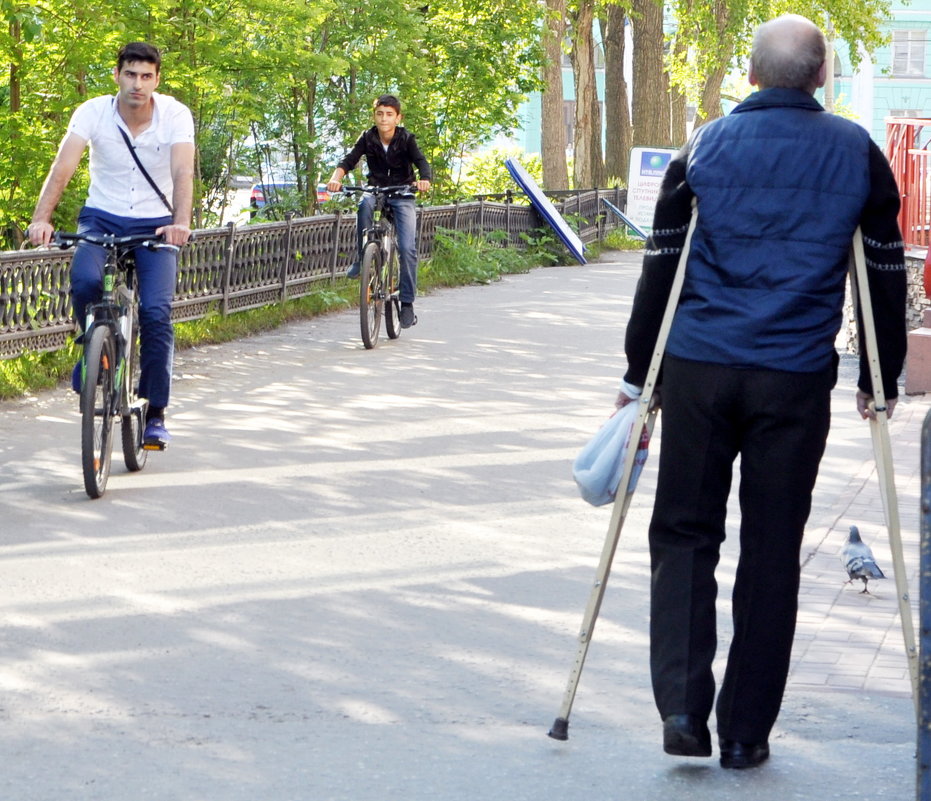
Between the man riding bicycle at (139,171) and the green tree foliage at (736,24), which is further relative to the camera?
the green tree foliage at (736,24)

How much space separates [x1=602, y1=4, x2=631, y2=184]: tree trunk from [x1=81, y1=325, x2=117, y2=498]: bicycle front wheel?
2739cm

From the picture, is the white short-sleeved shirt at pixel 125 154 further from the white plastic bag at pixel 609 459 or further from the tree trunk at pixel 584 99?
the tree trunk at pixel 584 99

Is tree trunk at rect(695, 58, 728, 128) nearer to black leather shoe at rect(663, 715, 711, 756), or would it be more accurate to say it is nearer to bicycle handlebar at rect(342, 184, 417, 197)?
bicycle handlebar at rect(342, 184, 417, 197)

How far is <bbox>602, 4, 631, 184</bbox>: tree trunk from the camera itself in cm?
3453

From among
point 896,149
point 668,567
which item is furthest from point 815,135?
point 896,149

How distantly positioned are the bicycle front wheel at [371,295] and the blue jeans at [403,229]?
4.7 inches

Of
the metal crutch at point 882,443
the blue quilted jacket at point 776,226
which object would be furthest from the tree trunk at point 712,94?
the blue quilted jacket at point 776,226

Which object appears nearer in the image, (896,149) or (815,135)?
(815,135)

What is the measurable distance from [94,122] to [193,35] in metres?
6.48

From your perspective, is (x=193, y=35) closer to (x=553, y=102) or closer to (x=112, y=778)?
(x=112, y=778)

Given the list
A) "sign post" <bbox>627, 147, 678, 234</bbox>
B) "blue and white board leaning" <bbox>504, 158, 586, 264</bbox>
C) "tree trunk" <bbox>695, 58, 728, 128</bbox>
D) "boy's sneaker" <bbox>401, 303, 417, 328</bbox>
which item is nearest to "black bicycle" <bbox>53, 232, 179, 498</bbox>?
"boy's sneaker" <bbox>401, 303, 417, 328</bbox>

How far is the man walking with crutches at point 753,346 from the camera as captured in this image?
13.5 ft

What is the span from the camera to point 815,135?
4121 millimetres

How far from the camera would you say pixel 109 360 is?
758cm
